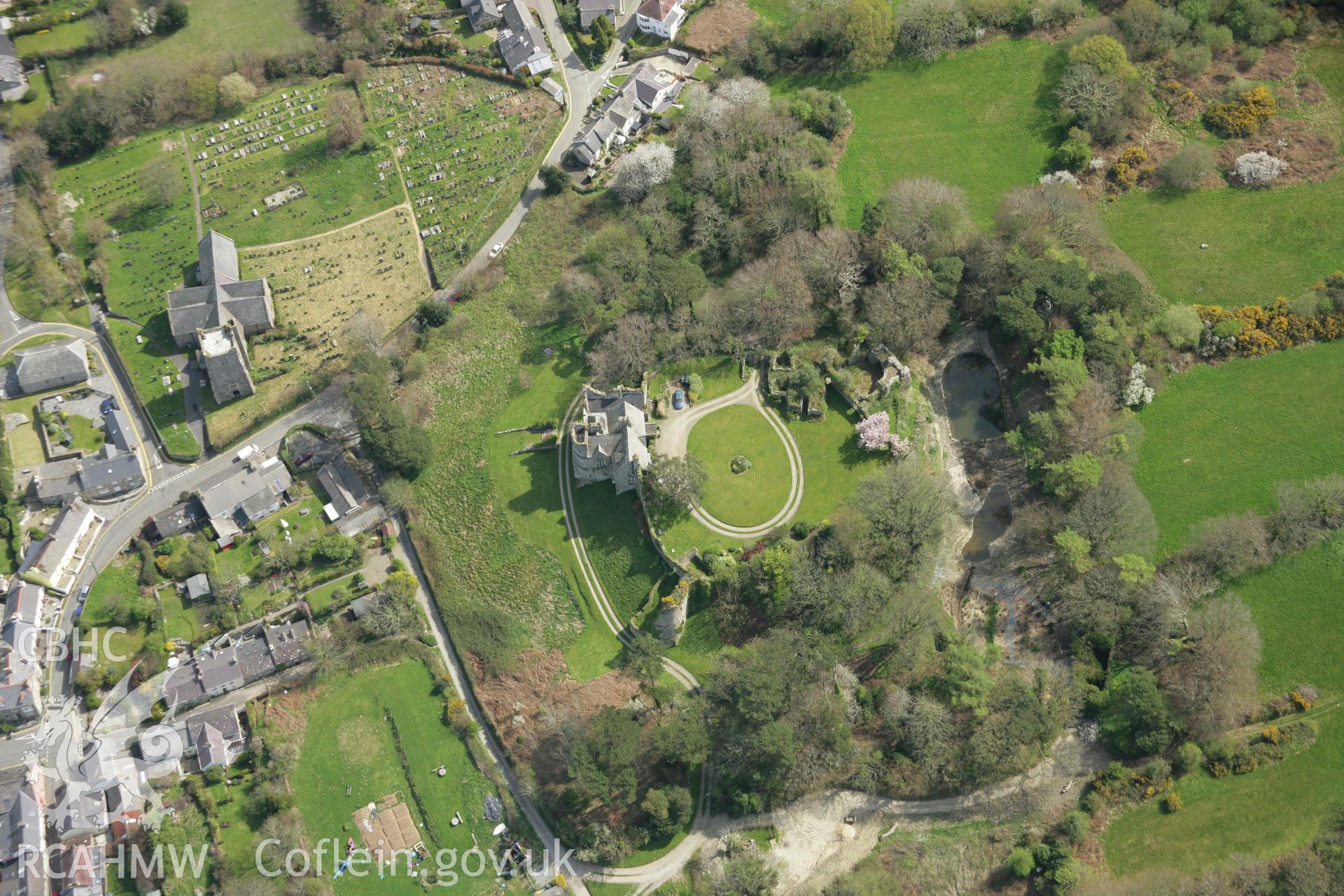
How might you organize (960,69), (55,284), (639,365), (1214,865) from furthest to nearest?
(960,69), (55,284), (639,365), (1214,865)

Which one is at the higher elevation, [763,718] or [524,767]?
[763,718]

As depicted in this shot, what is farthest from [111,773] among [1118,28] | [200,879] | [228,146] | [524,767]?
[1118,28]

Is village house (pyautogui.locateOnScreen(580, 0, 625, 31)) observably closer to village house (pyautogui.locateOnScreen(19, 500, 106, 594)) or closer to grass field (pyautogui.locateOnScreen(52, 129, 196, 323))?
grass field (pyautogui.locateOnScreen(52, 129, 196, 323))

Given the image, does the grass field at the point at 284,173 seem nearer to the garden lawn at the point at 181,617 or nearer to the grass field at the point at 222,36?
the grass field at the point at 222,36

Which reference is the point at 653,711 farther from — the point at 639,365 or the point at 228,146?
the point at 228,146

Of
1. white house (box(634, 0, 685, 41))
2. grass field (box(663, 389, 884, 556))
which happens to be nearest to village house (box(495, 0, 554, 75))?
white house (box(634, 0, 685, 41))

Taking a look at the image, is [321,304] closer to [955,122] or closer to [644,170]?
[644,170]
